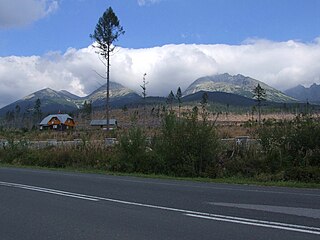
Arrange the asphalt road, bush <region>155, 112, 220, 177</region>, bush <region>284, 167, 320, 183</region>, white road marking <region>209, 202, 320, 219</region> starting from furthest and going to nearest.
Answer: bush <region>155, 112, 220, 177</region>
bush <region>284, 167, 320, 183</region>
white road marking <region>209, 202, 320, 219</region>
the asphalt road

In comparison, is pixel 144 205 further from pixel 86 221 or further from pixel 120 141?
pixel 120 141

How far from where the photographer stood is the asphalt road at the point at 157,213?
6973 mm

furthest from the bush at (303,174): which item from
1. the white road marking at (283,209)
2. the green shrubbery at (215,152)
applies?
the white road marking at (283,209)

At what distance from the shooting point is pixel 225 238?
21.4ft

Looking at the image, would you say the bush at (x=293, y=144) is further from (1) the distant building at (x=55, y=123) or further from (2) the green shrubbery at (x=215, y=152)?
(1) the distant building at (x=55, y=123)

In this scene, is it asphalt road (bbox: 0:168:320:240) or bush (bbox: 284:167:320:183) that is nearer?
asphalt road (bbox: 0:168:320:240)

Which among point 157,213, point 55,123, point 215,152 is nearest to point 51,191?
point 157,213

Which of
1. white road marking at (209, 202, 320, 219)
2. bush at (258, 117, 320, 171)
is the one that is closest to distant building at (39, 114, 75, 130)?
bush at (258, 117, 320, 171)

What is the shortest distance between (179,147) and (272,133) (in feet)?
15.4

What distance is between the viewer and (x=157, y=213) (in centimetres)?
875

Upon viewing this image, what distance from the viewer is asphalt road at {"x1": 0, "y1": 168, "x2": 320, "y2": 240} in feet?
22.9

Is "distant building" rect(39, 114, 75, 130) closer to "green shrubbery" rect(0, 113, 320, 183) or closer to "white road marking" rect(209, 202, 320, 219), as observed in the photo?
"green shrubbery" rect(0, 113, 320, 183)

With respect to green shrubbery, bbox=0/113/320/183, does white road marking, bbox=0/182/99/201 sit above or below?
below

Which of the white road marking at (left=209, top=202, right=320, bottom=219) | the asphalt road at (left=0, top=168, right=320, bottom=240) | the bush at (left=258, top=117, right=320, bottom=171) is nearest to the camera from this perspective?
the asphalt road at (left=0, top=168, right=320, bottom=240)
